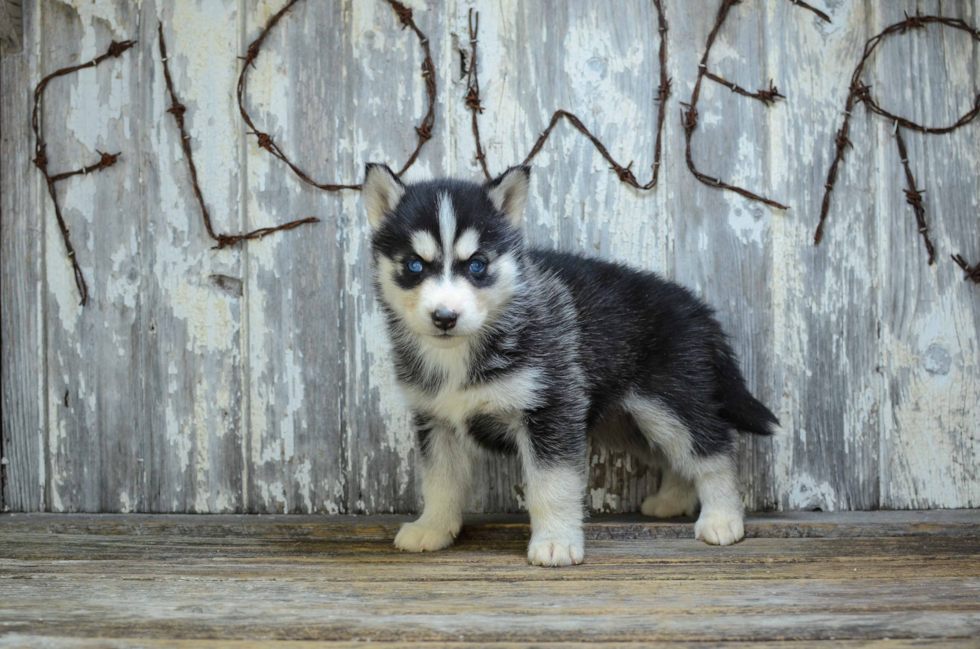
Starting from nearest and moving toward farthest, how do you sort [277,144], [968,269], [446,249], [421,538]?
[446,249] < [421,538] < [968,269] < [277,144]

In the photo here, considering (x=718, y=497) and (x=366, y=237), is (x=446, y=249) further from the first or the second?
(x=718, y=497)

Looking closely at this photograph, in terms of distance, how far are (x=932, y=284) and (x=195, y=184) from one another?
3.05m

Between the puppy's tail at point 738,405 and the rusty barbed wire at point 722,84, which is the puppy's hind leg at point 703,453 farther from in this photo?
the rusty barbed wire at point 722,84

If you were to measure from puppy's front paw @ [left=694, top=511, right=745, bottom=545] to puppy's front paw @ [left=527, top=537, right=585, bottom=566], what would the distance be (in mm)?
526

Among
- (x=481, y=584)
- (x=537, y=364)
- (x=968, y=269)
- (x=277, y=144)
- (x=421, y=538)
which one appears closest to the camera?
(x=481, y=584)

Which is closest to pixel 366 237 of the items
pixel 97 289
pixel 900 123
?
pixel 97 289

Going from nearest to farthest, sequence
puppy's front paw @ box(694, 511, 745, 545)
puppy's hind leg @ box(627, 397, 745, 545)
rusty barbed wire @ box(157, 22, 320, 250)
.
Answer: puppy's front paw @ box(694, 511, 745, 545) < puppy's hind leg @ box(627, 397, 745, 545) < rusty barbed wire @ box(157, 22, 320, 250)

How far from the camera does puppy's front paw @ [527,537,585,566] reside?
2.60 metres

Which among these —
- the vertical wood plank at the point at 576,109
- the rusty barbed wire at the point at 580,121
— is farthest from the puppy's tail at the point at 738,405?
the rusty barbed wire at the point at 580,121

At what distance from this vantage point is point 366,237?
3.34 meters

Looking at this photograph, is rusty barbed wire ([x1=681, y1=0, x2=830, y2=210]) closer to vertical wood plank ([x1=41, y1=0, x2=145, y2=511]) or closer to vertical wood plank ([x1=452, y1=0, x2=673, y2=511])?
vertical wood plank ([x1=452, y1=0, x2=673, y2=511])

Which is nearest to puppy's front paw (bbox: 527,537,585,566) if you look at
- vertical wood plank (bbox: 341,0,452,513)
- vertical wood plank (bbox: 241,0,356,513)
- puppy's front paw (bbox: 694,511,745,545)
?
puppy's front paw (bbox: 694,511,745,545)

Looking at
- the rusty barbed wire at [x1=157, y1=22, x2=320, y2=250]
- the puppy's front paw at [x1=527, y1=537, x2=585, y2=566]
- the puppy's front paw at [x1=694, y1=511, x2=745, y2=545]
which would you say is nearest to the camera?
the puppy's front paw at [x1=527, y1=537, x2=585, y2=566]

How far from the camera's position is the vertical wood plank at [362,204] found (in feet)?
10.9
